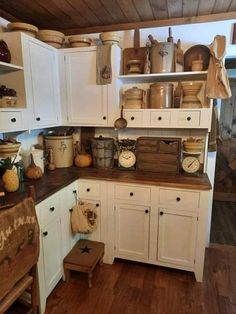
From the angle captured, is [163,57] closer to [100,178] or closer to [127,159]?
[127,159]

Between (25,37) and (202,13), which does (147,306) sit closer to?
(25,37)

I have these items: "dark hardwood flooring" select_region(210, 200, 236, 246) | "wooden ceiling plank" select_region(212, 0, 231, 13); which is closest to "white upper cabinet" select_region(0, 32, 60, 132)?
"wooden ceiling plank" select_region(212, 0, 231, 13)

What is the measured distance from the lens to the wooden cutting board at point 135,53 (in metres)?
2.28

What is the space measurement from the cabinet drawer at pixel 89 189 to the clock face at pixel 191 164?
2.65 ft

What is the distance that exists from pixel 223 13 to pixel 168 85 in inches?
31.0

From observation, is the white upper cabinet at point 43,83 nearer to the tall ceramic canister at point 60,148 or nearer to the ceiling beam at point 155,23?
the tall ceramic canister at point 60,148

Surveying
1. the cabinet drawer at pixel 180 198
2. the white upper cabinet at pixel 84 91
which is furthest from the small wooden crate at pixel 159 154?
the white upper cabinet at pixel 84 91

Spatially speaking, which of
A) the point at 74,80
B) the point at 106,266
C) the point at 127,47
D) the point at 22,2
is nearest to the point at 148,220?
the point at 106,266

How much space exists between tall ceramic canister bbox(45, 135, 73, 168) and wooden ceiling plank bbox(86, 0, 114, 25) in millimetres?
1161

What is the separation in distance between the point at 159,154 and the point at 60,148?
98cm

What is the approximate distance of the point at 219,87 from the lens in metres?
1.95

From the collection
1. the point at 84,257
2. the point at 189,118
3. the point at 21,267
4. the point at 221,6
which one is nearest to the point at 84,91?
the point at 189,118

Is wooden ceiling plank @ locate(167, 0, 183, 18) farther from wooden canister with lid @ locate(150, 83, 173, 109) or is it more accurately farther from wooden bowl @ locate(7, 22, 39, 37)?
wooden bowl @ locate(7, 22, 39, 37)

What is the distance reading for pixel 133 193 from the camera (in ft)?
6.89
